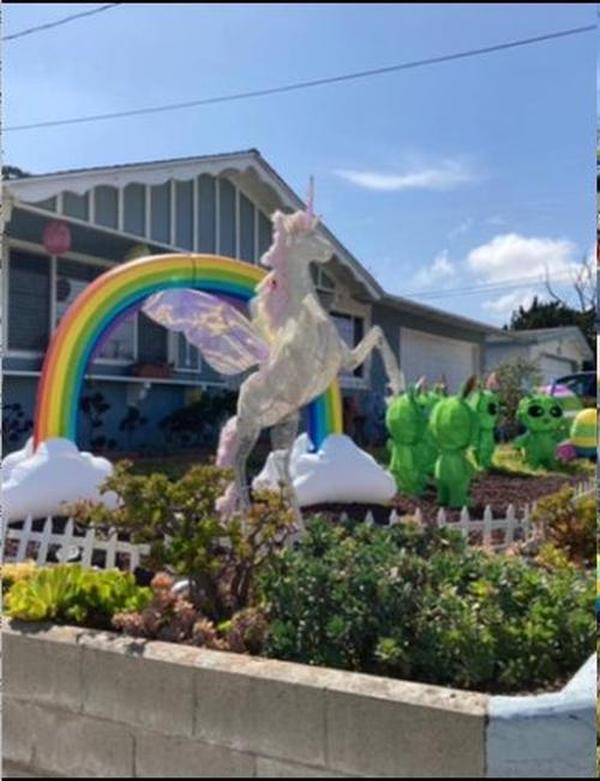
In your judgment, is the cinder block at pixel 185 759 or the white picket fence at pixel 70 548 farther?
the white picket fence at pixel 70 548

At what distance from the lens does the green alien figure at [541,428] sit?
10227 millimetres

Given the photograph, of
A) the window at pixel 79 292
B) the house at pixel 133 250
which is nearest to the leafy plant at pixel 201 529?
the house at pixel 133 250

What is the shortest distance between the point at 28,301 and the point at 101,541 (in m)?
5.65

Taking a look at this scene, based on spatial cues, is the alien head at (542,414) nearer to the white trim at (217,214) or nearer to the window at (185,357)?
the window at (185,357)

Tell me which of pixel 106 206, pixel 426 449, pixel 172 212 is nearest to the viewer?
pixel 426 449

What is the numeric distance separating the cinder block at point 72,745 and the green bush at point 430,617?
0.51 m

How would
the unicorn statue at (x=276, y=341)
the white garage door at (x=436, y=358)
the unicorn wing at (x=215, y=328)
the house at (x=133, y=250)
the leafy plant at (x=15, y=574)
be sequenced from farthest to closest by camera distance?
1. the white garage door at (x=436, y=358)
2. the house at (x=133, y=250)
3. the unicorn wing at (x=215, y=328)
4. the unicorn statue at (x=276, y=341)
5. the leafy plant at (x=15, y=574)

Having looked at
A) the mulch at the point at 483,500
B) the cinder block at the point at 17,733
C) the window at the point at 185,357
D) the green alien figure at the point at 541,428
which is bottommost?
the cinder block at the point at 17,733

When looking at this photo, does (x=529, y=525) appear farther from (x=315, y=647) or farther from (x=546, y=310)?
(x=546, y=310)

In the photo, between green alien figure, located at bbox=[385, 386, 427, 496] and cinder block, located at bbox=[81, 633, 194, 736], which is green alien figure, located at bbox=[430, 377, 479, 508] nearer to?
green alien figure, located at bbox=[385, 386, 427, 496]

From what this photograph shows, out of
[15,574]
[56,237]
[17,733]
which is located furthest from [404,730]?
[56,237]

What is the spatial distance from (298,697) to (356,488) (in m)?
3.74

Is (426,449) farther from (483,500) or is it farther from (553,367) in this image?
(553,367)

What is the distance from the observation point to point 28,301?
9414mm
